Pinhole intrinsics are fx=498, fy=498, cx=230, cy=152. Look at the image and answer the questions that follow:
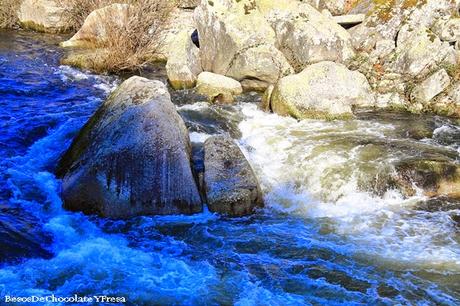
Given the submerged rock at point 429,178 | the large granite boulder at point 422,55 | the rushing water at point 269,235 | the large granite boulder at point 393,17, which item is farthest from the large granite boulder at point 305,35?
the submerged rock at point 429,178

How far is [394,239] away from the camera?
7293mm

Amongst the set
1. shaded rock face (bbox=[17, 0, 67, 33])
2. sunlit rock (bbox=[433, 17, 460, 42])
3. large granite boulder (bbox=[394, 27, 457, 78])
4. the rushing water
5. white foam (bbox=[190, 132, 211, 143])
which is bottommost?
the rushing water

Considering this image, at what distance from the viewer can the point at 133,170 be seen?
25.6 ft

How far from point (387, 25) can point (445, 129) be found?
4.85 metres

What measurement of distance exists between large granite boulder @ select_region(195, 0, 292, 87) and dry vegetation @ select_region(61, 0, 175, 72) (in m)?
2.08

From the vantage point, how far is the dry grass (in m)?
20.6

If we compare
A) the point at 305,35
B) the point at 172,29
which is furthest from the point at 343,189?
the point at 172,29

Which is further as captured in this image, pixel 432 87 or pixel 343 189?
pixel 432 87

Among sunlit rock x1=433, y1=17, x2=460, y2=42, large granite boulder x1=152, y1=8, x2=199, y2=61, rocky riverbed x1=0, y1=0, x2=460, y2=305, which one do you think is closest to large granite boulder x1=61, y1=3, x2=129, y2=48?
rocky riverbed x1=0, y1=0, x2=460, y2=305

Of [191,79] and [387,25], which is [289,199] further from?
[387,25]

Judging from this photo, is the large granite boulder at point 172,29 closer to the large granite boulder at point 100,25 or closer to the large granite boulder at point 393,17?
the large granite boulder at point 100,25

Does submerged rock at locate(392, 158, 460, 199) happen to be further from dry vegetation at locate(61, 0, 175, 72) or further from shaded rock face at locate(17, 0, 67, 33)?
shaded rock face at locate(17, 0, 67, 33)

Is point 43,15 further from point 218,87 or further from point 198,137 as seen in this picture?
point 198,137

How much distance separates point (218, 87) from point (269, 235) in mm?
6589
